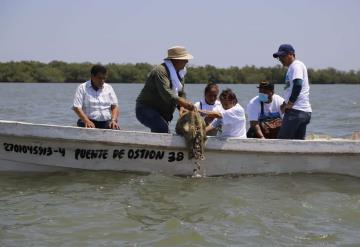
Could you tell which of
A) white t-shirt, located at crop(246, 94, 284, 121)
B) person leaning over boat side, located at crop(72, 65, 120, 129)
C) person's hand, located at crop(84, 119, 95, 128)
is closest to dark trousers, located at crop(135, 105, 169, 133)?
person leaning over boat side, located at crop(72, 65, 120, 129)

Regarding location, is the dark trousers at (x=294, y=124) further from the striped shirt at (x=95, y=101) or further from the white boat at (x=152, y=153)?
the striped shirt at (x=95, y=101)

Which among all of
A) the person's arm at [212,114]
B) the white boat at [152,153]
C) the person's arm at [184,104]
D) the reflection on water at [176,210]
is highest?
the person's arm at [184,104]

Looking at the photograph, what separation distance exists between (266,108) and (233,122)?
0.64m

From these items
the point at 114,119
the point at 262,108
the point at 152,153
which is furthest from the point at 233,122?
the point at 114,119

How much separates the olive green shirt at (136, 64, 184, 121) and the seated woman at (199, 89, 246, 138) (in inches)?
19.7

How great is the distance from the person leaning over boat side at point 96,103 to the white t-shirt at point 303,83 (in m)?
2.34

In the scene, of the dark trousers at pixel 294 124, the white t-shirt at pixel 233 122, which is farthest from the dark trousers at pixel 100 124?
the dark trousers at pixel 294 124

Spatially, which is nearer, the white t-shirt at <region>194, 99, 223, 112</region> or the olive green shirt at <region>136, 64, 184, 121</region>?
the olive green shirt at <region>136, 64, 184, 121</region>

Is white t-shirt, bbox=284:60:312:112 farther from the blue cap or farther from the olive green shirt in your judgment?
the olive green shirt

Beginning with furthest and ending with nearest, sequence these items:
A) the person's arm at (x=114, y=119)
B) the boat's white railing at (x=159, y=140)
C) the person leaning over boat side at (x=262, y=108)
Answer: the person's arm at (x=114, y=119) < the person leaning over boat side at (x=262, y=108) < the boat's white railing at (x=159, y=140)

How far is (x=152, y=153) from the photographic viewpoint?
23.6 ft

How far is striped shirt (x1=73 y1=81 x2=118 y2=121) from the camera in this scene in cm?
736

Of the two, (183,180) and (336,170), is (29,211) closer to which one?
(183,180)

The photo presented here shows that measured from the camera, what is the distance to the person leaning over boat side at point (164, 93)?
6.87m
